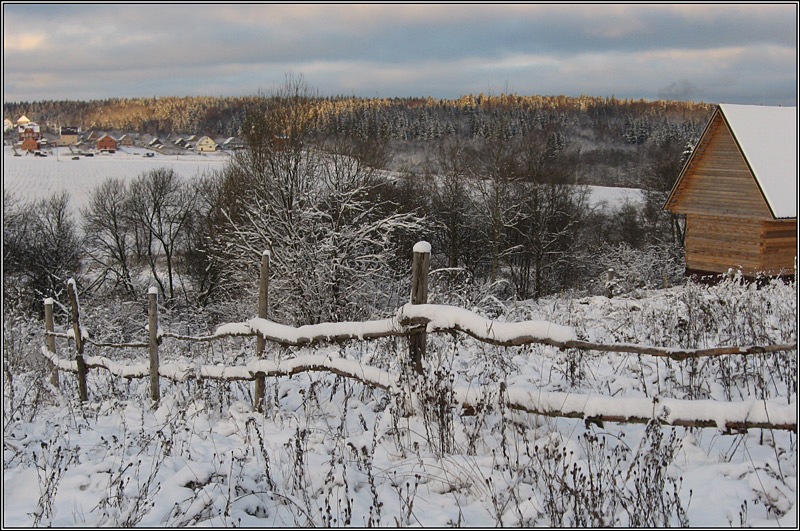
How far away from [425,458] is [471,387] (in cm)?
112

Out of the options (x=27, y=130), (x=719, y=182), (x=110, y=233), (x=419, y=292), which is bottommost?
(x=110, y=233)

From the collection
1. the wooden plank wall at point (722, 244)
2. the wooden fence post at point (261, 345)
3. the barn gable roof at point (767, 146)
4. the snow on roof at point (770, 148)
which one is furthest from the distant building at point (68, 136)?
the wooden fence post at point (261, 345)

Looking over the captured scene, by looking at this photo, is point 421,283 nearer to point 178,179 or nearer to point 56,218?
point 56,218

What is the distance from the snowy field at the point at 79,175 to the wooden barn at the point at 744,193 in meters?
23.4

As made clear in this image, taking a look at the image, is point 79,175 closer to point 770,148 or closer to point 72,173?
point 72,173

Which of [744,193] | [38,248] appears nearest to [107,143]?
[38,248]

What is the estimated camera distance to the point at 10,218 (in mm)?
39344

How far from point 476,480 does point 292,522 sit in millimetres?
1279

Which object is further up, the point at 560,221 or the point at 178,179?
the point at 178,179

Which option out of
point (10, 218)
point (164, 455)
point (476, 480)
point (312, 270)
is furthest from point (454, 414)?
point (10, 218)

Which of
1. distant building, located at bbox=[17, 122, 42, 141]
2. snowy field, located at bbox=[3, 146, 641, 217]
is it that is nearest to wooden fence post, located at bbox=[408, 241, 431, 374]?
snowy field, located at bbox=[3, 146, 641, 217]

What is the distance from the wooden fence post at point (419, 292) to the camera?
533cm

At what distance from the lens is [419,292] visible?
5.37 metres

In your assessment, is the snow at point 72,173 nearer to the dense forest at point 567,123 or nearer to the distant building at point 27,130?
the dense forest at point 567,123
